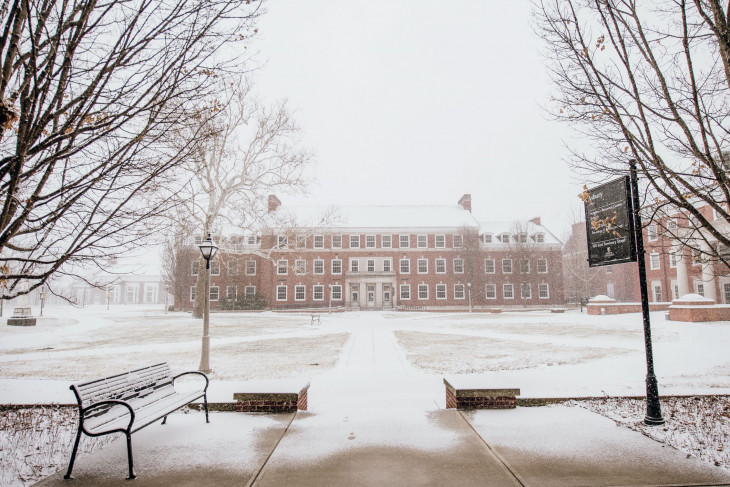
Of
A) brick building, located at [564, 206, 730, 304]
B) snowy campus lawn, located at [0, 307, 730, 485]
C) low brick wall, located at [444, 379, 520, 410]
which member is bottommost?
snowy campus lawn, located at [0, 307, 730, 485]

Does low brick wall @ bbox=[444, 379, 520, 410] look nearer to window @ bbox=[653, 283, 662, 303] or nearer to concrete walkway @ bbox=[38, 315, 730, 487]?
concrete walkway @ bbox=[38, 315, 730, 487]

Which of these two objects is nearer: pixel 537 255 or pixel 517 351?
pixel 517 351

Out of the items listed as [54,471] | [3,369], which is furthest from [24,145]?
[3,369]

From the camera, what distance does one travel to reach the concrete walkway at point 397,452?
3775 mm

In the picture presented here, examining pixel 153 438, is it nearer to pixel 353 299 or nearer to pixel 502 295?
pixel 353 299

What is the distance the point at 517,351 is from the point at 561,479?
9480mm

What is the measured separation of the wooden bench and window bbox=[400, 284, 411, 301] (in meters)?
43.2

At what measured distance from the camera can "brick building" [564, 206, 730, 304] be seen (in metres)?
17.7

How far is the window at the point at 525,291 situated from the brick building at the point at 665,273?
5892 mm

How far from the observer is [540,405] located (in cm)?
617

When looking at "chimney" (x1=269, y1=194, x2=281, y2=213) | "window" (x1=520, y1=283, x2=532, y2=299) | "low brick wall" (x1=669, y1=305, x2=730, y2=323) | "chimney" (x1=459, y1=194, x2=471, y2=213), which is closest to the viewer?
"low brick wall" (x1=669, y1=305, x2=730, y2=323)

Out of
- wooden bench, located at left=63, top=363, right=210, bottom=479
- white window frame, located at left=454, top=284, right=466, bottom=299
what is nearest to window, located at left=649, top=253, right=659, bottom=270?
white window frame, located at left=454, top=284, right=466, bottom=299

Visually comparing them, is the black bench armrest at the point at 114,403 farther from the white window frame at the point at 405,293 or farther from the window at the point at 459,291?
the window at the point at 459,291

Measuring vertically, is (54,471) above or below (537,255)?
below
